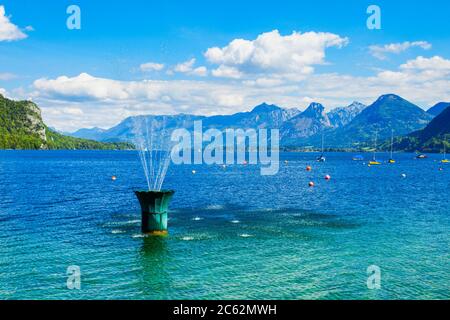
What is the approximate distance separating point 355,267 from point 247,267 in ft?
31.4

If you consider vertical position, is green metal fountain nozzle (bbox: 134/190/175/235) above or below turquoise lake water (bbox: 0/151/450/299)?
above

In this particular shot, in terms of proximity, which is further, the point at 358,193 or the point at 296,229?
the point at 358,193

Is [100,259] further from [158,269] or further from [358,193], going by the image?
[358,193]

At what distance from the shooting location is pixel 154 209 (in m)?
46.4

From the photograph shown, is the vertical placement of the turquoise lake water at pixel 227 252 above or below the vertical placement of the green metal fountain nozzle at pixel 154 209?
below

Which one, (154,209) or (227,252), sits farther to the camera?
(154,209)

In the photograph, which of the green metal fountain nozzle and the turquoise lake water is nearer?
the turquoise lake water

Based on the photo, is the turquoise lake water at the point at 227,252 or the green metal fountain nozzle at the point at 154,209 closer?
the turquoise lake water at the point at 227,252

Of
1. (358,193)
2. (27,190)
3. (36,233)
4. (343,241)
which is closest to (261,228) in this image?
(343,241)

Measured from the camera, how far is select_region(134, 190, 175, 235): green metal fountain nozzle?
45.4 meters

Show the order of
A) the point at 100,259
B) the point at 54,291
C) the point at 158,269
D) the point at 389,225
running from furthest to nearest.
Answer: the point at 389,225
the point at 100,259
the point at 158,269
the point at 54,291

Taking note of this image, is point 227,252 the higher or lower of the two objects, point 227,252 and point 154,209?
the lower

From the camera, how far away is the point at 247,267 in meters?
34.8

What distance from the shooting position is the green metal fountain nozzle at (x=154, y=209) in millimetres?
45375
